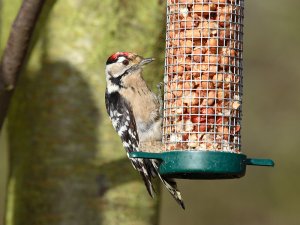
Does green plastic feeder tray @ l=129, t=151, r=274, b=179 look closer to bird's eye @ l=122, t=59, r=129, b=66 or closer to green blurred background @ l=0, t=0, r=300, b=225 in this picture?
bird's eye @ l=122, t=59, r=129, b=66

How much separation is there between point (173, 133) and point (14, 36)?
1.34 meters

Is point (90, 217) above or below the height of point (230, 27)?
below

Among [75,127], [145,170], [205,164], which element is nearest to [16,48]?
[75,127]

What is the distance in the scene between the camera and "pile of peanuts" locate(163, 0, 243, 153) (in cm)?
679

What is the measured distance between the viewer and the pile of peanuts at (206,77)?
6.79 metres

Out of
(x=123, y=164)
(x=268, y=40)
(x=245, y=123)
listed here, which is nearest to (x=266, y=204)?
(x=245, y=123)

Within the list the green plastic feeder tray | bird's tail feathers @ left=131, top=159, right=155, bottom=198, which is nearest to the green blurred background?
bird's tail feathers @ left=131, top=159, right=155, bottom=198

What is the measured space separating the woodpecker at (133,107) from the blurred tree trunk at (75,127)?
265 mm

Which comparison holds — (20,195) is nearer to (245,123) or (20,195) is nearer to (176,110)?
(176,110)

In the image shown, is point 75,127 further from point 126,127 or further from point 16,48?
point 16,48

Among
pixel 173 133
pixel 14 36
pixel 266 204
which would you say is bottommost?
pixel 266 204

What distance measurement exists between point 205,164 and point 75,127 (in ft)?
6.37

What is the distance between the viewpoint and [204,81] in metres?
6.81

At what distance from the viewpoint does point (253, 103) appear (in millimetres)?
14797
